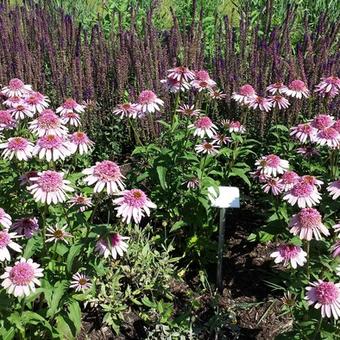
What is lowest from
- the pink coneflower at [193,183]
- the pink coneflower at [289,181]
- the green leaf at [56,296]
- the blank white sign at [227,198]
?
the green leaf at [56,296]

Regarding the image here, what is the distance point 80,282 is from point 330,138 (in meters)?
1.48

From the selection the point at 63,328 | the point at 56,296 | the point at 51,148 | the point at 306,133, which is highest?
the point at 51,148

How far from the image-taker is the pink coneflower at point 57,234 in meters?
2.92

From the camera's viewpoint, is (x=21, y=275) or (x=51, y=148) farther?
(x=51, y=148)

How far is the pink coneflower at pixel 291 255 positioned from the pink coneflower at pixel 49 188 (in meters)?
0.99

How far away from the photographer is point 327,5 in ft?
22.0

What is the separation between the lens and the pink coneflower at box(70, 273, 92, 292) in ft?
9.82

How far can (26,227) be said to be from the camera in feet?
9.39

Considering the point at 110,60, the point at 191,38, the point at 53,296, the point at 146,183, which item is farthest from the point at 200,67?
the point at 53,296

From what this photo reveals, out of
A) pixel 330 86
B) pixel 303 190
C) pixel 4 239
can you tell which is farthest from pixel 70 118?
pixel 330 86

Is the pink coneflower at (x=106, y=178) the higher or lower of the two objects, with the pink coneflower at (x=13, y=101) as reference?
lower

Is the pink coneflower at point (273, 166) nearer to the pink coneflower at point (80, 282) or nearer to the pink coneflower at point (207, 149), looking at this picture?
the pink coneflower at point (207, 149)

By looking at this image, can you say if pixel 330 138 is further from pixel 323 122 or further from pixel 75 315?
pixel 75 315

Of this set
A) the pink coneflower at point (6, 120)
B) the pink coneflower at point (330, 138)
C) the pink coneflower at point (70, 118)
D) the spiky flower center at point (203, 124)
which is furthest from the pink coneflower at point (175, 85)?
the pink coneflower at point (6, 120)
